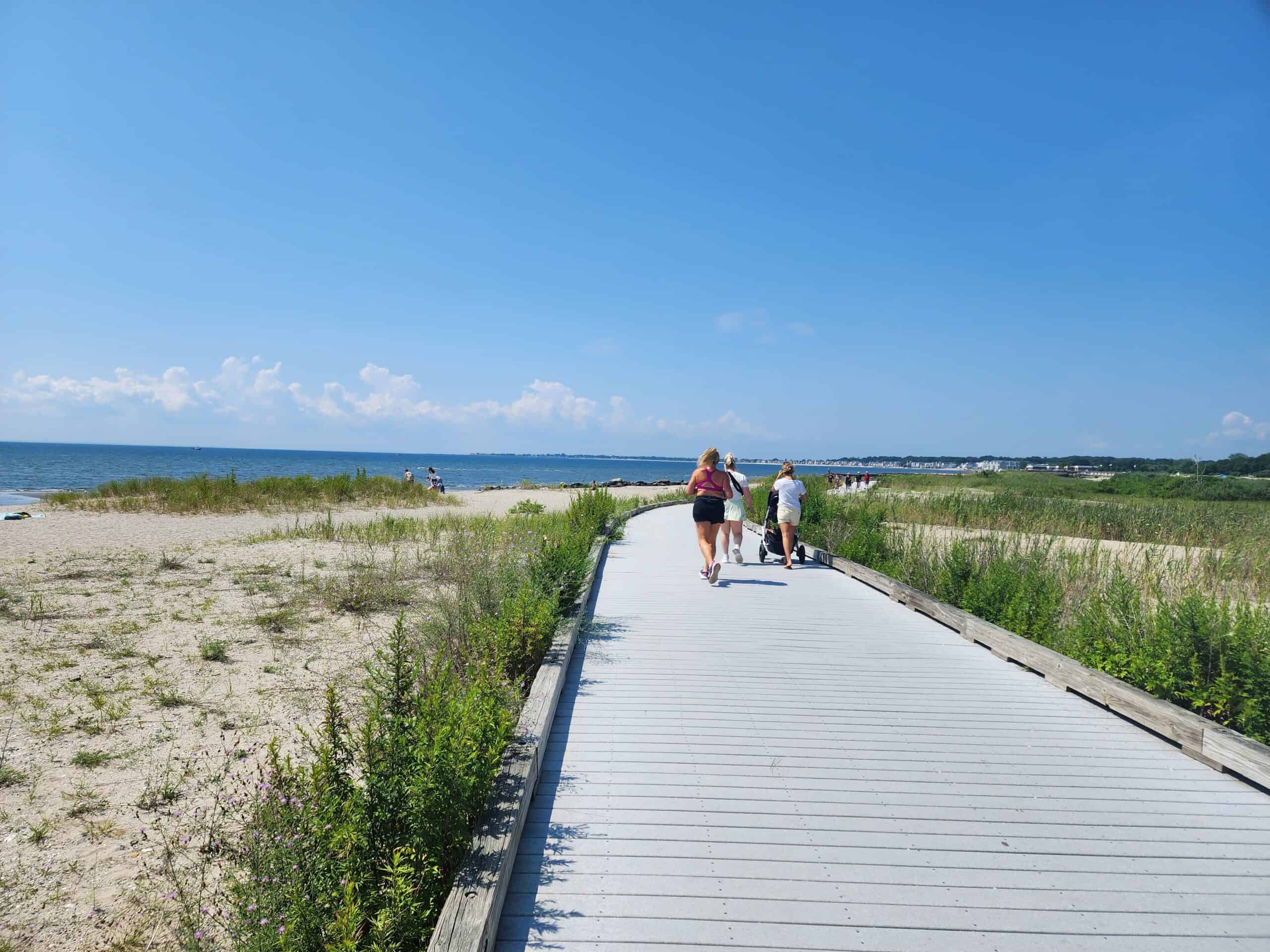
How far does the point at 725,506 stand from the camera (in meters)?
9.28

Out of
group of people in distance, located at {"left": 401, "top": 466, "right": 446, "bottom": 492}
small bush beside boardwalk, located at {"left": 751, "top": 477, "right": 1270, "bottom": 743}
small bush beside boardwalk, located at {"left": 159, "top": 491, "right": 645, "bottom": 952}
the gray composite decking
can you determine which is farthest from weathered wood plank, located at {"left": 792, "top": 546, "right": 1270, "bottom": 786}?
group of people in distance, located at {"left": 401, "top": 466, "right": 446, "bottom": 492}

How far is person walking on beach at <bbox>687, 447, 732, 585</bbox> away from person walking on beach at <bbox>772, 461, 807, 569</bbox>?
151 cm

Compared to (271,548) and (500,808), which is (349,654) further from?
(271,548)

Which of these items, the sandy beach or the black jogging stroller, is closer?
the sandy beach

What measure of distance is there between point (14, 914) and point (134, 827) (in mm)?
736

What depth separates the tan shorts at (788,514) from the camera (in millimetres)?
10125

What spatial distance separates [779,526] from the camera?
1087cm

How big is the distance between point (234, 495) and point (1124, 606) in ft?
76.1

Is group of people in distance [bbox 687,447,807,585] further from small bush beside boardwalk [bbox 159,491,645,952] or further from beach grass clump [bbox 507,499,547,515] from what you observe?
beach grass clump [bbox 507,499,547,515]

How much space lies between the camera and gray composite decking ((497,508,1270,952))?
8.21 ft

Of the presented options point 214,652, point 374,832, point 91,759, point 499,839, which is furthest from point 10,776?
point 499,839

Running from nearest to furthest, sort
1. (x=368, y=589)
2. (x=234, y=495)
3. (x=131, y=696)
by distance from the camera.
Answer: (x=131, y=696) < (x=368, y=589) < (x=234, y=495)

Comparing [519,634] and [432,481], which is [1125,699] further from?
[432,481]

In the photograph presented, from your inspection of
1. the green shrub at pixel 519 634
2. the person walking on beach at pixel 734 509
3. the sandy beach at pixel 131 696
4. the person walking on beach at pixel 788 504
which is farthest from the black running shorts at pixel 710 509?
the sandy beach at pixel 131 696
